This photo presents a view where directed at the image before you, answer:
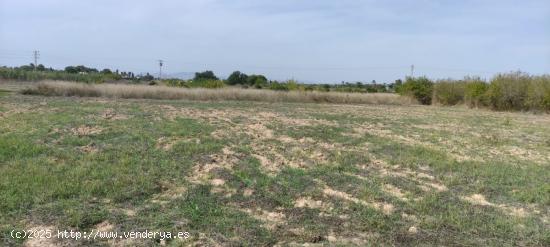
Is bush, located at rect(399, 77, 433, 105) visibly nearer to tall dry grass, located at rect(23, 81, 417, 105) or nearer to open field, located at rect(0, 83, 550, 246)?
tall dry grass, located at rect(23, 81, 417, 105)

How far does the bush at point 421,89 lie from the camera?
35656 millimetres

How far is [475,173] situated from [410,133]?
4.74 metres

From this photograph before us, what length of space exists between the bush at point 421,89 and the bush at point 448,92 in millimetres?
601

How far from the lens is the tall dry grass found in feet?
86.7

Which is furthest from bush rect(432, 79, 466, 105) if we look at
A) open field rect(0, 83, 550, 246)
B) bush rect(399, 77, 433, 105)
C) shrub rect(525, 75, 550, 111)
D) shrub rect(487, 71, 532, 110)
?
open field rect(0, 83, 550, 246)

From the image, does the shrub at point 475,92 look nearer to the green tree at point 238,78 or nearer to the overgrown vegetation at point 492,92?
the overgrown vegetation at point 492,92

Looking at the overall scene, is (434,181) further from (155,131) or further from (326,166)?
(155,131)

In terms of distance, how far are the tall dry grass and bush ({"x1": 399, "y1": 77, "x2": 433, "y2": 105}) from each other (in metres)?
0.58

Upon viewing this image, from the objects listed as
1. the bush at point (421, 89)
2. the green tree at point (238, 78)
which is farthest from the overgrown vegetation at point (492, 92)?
the green tree at point (238, 78)

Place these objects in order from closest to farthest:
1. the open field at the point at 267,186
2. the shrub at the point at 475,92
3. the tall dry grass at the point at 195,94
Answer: the open field at the point at 267,186
the tall dry grass at the point at 195,94
the shrub at the point at 475,92

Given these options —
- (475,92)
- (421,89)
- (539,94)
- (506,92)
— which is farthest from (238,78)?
(539,94)

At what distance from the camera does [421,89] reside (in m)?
35.7

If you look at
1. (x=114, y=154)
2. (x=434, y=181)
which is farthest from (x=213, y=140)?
(x=434, y=181)

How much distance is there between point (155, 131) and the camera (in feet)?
32.2
